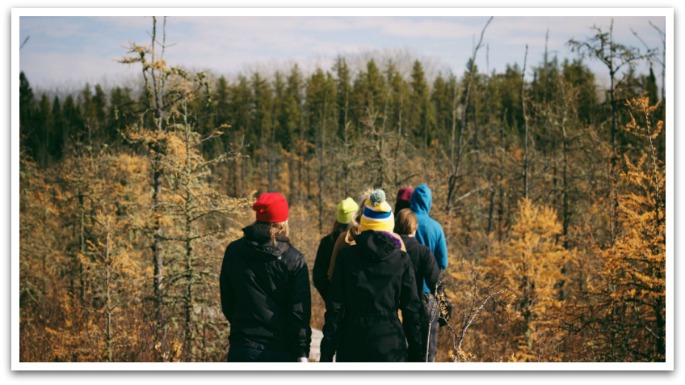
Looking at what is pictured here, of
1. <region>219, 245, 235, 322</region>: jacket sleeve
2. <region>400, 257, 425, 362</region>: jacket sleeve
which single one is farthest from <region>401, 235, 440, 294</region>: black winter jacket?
→ <region>219, 245, 235, 322</region>: jacket sleeve

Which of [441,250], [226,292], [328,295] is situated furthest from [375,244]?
[441,250]

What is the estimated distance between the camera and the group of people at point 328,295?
3.54 m

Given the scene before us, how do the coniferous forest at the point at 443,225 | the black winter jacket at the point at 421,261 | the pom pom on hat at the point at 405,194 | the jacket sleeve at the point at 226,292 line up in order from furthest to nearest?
the coniferous forest at the point at 443,225 → the pom pom on hat at the point at 405,194 → the black winter jacket at the point at 421,261 → the jacket sleeve at the point at 226,292

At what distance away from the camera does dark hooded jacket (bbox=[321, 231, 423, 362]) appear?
3557 millimetres

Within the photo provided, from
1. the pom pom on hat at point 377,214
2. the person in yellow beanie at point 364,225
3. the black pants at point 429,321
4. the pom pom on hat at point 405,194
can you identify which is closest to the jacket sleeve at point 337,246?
the person in yellow beanie at point 364,225

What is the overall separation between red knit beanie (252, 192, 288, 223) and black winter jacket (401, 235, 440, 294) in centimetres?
97

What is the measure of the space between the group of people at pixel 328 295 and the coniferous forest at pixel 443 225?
94cm

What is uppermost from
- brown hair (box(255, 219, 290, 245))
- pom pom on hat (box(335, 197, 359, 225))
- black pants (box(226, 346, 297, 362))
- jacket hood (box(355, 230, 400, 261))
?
pom pom on hat (box(335, 197, 359, 225))

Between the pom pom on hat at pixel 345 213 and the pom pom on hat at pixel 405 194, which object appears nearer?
the pom pom on hat at pixel 345 213

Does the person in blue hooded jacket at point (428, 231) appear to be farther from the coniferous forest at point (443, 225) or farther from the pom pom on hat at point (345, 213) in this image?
the pom pom on hat at point (345, 213)

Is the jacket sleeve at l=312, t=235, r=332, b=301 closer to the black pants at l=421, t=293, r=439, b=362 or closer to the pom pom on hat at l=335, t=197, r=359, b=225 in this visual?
the pom pom on hat at l=335, t=197, r=359, b=225

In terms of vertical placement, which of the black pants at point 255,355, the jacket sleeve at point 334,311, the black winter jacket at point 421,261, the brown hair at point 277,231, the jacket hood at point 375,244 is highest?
the brown hair at point 277,231
